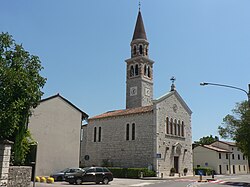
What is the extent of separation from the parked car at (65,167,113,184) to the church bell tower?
2442 cm

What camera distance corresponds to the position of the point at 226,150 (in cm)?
6016

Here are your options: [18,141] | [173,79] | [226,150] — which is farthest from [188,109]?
[18,141]

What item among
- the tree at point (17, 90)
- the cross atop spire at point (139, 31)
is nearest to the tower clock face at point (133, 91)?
the cross atop spire at point (139, 31)

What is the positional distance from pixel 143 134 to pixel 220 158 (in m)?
24.7

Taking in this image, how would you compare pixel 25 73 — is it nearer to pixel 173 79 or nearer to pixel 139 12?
pixel 173 79

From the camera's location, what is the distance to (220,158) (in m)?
56.0

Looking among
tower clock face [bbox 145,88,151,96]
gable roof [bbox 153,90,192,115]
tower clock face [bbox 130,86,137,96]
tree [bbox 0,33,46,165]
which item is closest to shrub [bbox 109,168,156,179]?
gable roof [bbox 153,90,192,115]

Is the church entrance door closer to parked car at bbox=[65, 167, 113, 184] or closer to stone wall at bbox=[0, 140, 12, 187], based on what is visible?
parked car at bbox=[65, 167, 113, 184]

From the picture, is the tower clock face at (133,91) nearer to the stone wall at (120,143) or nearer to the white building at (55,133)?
the stone wall at (120,143)

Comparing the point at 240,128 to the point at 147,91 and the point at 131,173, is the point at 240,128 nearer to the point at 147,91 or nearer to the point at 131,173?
the point at 131,173

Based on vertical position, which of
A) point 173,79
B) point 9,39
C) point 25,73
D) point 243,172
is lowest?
point 243,172

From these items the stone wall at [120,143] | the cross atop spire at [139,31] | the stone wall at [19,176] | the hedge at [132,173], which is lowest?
the hedge at [132,173]

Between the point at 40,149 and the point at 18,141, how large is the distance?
469 inches

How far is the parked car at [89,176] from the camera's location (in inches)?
923
